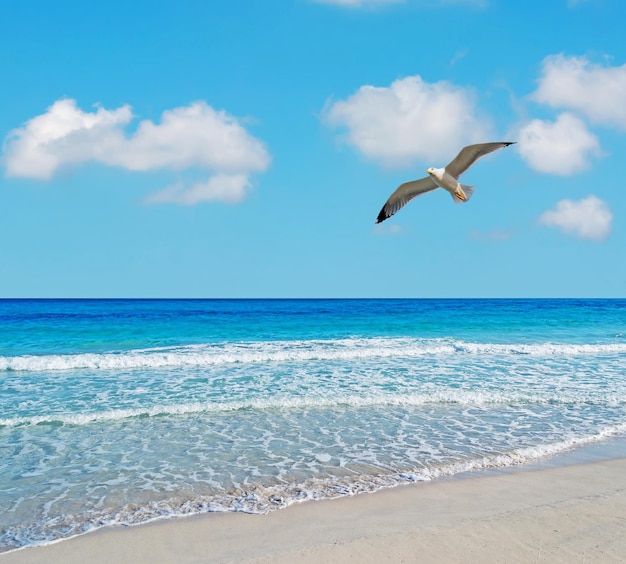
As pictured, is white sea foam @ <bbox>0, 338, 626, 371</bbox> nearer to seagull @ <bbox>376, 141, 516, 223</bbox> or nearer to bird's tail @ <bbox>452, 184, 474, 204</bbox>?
seagull @ <bbox>376, 141, 516, 223</bbox>

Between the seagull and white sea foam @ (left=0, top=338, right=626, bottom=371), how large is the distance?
6.83 m

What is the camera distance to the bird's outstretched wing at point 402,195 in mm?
9687

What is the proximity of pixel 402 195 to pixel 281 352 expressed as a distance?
833cm

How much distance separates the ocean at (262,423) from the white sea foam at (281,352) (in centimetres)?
9

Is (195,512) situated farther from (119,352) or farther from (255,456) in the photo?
(119,352)

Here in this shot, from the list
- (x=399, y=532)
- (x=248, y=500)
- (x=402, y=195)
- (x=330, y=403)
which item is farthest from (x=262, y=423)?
(x=402, y=195)

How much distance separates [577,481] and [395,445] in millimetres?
2089

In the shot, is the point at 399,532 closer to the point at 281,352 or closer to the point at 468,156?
the point at 468,156

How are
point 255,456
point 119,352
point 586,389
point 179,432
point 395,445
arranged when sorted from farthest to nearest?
1. point 119,352
2. point 586,389
3. point 179,432
4. point 395,445
5. point 255,456

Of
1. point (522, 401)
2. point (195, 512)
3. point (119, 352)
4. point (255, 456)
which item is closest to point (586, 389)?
point (522, 401)

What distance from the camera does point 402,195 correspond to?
992cm

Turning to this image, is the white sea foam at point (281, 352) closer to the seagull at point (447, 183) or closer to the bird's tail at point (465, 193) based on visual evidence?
the seagull at point (447, 183)

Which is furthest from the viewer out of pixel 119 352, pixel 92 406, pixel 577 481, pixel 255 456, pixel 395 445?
pixel 119 352

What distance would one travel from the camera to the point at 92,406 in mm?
9867
